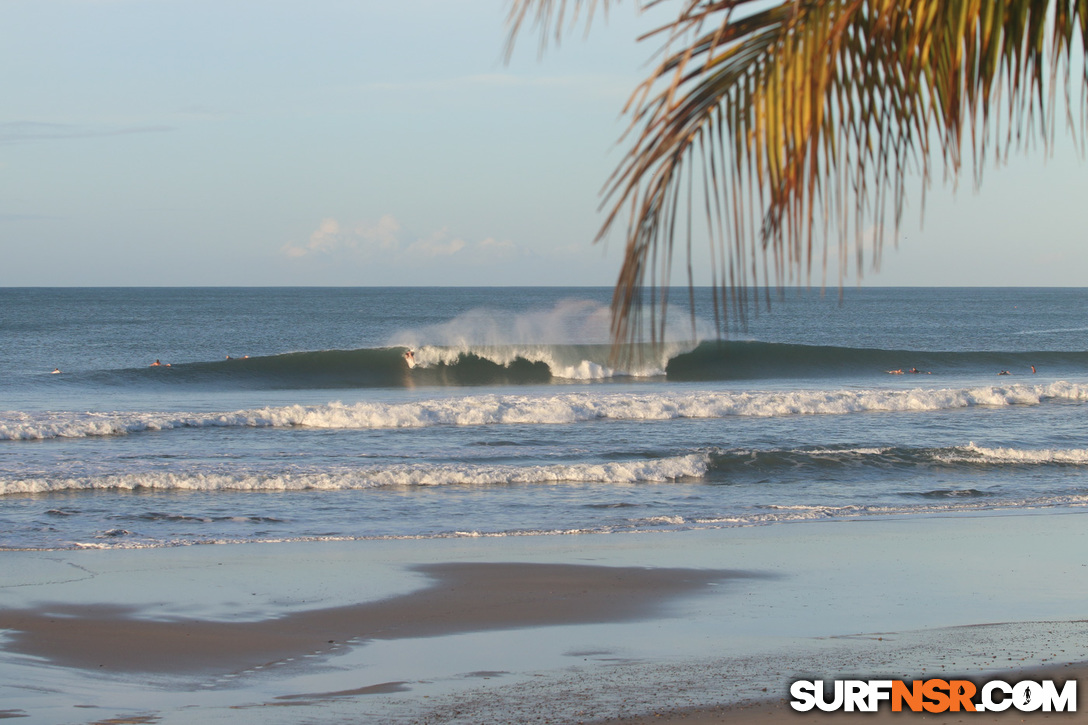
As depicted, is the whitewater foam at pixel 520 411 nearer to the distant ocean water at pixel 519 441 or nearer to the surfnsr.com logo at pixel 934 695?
the distant ocean water at pixel 519 441

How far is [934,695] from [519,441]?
12.2m

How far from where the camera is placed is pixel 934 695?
5.11 metres

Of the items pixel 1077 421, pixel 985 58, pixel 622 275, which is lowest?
pixel 1077 421

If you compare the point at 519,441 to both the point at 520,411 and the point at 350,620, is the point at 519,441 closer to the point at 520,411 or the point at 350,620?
the point at 520,411

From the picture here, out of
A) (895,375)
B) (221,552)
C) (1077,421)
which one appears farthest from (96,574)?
(895,375)

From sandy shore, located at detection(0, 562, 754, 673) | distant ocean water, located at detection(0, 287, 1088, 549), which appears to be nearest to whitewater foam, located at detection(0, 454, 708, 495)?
distant ocean water, located at detection(0, 287, 1088, 549)

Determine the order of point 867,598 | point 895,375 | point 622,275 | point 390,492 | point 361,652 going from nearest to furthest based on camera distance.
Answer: point 622,275 → point 361,652 → point 867,598 → point 390,492 → point 895,375

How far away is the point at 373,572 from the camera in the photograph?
8.47m

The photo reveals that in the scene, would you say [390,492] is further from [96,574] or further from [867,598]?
[867,598]

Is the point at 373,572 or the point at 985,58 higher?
the point at 985,58

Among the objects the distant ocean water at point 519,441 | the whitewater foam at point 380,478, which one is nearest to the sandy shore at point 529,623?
the distant ocean water at point 519,441

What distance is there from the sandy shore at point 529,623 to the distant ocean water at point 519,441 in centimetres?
115

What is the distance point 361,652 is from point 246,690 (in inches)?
34.0

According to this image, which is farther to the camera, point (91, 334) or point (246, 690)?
point (91, 334)
